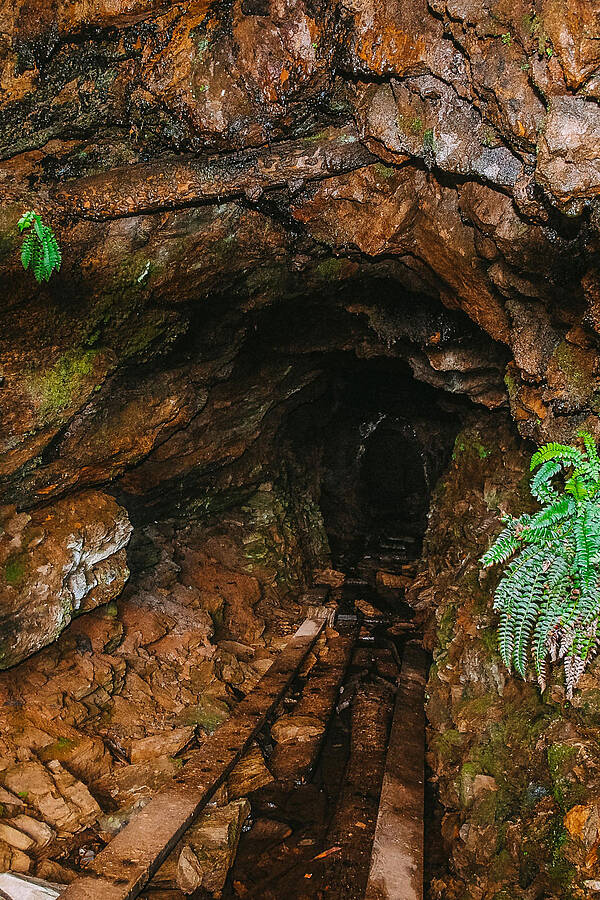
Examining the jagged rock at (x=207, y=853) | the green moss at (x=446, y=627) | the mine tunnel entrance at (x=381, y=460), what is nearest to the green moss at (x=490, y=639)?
the green moss at (x=446, y=627)

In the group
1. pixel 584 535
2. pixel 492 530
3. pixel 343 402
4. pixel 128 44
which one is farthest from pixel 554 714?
pixel 343 402

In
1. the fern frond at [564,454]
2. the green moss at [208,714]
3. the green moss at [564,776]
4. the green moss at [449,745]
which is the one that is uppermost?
the fern frond at [564,454]

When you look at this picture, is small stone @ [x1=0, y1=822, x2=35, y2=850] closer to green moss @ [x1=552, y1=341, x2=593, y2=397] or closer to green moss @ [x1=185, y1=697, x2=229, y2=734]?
green moss @ [x1=185, y1=697, x2=229, y2=734]

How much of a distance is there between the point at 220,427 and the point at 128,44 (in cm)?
457

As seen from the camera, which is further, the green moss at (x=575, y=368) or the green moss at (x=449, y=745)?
the green moss at (x=449, y=745)

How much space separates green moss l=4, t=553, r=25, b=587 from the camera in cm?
488

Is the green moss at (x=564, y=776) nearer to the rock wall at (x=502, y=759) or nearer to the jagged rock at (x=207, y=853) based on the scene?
the rock wall at (x=502, y=759)

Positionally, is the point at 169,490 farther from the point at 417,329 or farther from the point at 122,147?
the point at 122,147

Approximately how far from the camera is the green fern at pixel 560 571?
3326 mm

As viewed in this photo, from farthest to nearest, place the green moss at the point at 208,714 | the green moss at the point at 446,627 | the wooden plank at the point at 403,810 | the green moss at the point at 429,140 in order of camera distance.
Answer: the green moss at the point at 446,627 → the green moss at the point at 208,714 → the wooden plank at the point at 403,810 → the green moss at the point at 429,140

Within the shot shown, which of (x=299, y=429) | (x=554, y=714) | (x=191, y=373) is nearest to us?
(x=554, y=714)

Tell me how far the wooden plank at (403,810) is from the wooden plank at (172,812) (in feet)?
4.08

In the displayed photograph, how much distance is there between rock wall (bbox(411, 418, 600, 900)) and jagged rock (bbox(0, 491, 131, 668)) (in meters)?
3.44

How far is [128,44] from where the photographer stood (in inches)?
136
